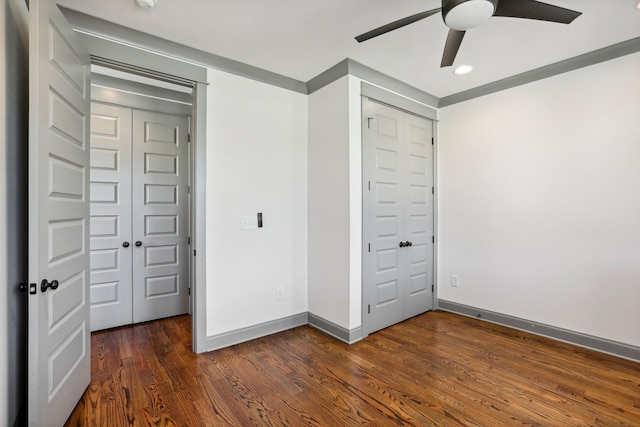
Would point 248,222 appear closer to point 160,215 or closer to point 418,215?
point 160,215

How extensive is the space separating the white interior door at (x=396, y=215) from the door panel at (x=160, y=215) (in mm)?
2157

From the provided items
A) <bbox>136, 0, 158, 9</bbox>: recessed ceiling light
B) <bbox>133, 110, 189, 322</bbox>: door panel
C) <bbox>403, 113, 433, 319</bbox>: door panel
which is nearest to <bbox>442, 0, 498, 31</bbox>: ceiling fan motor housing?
<bbox>403, 113, 433, 319</bbox>: door panel

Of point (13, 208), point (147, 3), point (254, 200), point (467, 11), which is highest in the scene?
point (147, 3)

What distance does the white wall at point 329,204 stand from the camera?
9.76ft

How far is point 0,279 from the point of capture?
149 cm

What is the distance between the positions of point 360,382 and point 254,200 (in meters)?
1.79

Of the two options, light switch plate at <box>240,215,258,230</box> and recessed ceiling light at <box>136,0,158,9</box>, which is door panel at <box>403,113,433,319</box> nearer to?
light switch plate at <box>240,215,258,230</box>

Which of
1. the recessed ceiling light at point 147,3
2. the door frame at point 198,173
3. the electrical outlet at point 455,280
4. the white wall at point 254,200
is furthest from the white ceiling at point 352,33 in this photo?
the electrical outlet at point 455,280

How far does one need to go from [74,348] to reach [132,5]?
2210 millimetres

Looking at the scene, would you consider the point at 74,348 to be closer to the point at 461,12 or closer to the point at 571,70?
the point at 461,12

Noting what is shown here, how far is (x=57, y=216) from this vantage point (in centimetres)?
169

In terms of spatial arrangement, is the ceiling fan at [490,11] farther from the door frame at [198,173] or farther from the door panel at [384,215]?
the door frame at [198,173]

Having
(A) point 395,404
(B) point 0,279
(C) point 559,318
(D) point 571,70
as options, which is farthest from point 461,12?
(C) point 559,318

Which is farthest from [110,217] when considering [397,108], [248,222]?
[397,108]
